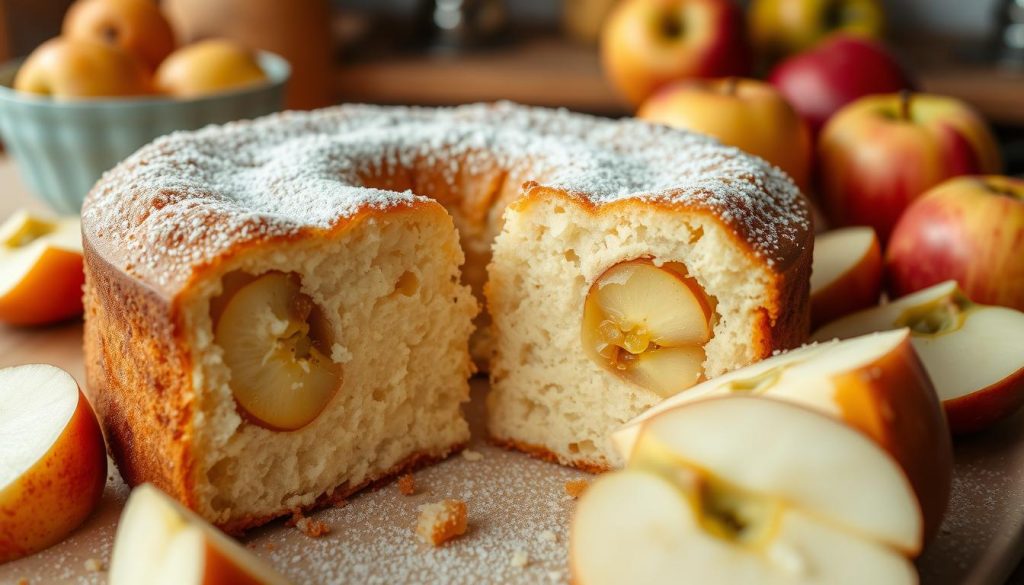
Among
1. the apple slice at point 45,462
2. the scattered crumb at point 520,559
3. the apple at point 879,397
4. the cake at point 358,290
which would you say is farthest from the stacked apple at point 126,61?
the apple at point 879,397

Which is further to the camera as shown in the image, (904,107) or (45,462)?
(904,107)

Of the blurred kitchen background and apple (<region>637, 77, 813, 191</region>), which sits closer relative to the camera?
apple (<region>637, 77, 813, 191</region>)

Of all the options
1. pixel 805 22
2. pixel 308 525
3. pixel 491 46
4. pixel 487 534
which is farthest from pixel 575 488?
pixel 491 46

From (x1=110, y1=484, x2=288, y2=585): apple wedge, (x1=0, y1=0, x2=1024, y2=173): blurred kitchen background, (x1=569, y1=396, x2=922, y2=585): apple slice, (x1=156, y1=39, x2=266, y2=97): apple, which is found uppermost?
(x1=569, y1=396, x2=922, y2=585): apple slice

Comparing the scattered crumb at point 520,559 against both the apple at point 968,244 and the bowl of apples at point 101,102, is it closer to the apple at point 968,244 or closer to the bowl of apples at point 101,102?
the apple at point 968,244

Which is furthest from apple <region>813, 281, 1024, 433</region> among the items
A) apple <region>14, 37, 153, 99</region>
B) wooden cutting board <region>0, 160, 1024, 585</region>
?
apple <region>14, 37, 153, 99</region>

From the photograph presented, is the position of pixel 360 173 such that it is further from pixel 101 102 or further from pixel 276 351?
pixel 101 102

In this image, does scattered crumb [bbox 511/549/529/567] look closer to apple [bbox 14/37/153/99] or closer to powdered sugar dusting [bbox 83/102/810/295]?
powdered sugar dusting [bbox 83/102/810/295]
